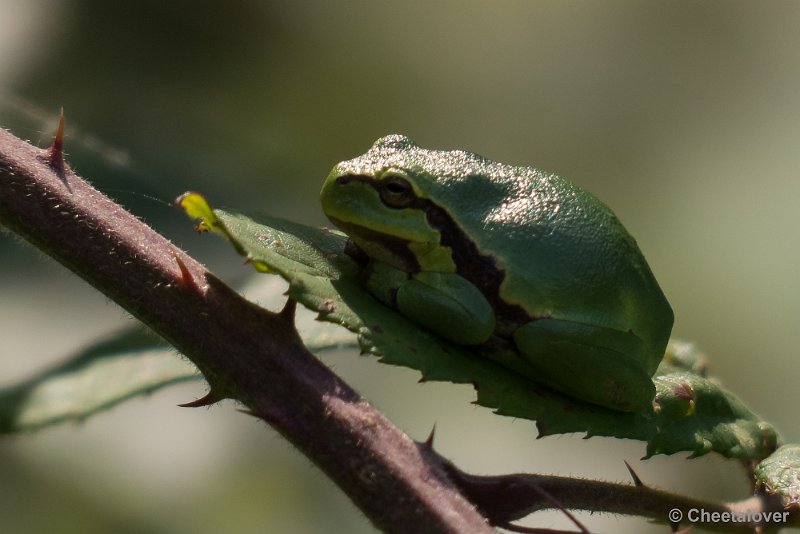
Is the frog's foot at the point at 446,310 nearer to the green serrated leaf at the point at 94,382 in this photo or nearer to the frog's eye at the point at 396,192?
the frog's eye at the point at 396,192

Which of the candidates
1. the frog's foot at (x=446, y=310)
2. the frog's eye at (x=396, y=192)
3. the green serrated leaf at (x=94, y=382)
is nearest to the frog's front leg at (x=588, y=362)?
the frog's foot at (x=446, y=310)

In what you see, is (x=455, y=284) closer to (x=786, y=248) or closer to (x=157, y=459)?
(x=157, y=459)

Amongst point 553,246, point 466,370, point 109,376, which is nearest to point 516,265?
point 553,246

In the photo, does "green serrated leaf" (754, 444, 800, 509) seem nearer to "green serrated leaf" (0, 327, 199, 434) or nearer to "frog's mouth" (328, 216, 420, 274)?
"frog's mouth" (328, 216, 420, 274)

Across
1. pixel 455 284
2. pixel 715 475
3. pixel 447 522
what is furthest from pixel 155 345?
pixel 715 475

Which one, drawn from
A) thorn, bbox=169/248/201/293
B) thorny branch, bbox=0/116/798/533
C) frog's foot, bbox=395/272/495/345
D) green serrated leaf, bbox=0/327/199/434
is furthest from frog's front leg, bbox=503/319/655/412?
green serrated leaf, bbox=0/327/199/434

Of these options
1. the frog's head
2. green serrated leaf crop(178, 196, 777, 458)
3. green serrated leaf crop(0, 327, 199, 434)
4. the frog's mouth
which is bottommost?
green serrated leaf crop(0, 327, 199, 434)
